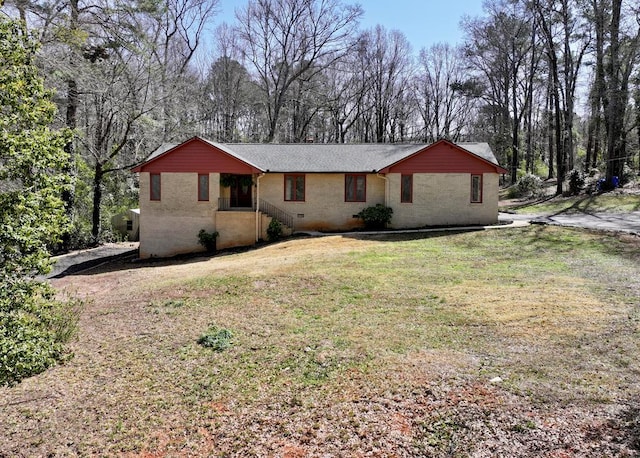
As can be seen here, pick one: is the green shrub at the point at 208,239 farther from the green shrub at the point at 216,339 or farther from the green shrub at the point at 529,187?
the green shrub at the point at 529,187

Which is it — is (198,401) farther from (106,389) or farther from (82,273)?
(82,273)

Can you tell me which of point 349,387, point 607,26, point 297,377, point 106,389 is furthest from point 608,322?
point 607,26

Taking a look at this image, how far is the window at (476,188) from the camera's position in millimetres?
20625

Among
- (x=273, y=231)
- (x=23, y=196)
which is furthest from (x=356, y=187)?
(x=23, y=196)

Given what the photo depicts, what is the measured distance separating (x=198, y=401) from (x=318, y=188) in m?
16.6

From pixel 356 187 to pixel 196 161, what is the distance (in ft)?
25.6

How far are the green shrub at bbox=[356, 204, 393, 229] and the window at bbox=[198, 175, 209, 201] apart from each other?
7508 millimetres

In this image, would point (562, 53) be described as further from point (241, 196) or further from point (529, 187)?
point (241, 196)

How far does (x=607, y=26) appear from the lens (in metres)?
25.1

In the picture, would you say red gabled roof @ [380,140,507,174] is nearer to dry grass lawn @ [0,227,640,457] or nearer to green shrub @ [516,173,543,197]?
dry grass lawn @ [0,227,640,457]

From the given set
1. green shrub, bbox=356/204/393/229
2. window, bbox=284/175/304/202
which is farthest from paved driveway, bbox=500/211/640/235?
window, bbox=284/175/304/202

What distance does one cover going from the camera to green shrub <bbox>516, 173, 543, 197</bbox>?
3174 centimetres

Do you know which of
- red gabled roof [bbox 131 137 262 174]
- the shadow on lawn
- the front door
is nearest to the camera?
the shadow on lawn

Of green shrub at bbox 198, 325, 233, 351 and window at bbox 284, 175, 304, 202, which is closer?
green shrub at bbox 198, 325, 233, 351
